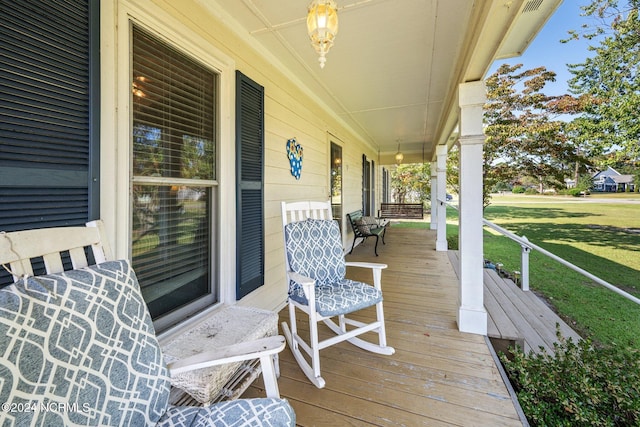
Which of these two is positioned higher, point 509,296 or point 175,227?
point 175,227

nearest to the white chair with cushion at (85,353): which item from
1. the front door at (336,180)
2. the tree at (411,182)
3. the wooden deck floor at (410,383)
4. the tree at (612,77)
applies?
the wooden deck floor at (410,383)

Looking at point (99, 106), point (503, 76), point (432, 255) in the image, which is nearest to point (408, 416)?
point (99, 106)

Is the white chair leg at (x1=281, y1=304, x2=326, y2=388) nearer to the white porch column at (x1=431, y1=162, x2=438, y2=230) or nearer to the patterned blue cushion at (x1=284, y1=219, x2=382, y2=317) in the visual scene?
the patterned blue cushion at (x1=284, y1=219, x2=382, y2=317)

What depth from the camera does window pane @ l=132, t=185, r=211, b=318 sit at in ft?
4.91

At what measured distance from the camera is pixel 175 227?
1.69m

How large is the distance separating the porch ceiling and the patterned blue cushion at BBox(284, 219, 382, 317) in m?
1.59

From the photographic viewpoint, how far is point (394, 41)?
230 centimetres

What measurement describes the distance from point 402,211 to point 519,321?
Answer: 7757 mm

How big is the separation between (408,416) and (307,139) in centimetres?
306

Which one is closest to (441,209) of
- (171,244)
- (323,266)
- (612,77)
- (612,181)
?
(612,77)

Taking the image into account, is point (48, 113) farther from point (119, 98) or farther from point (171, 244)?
point (171, 244)

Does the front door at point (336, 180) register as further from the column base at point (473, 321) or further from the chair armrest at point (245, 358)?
the chair armrest at point (245, 358)

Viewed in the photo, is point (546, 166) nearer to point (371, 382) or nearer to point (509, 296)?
point (509, 296)

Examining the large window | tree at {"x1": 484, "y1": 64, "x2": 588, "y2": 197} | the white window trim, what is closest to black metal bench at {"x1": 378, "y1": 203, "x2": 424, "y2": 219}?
tree at {"x1": 484, "y1": 64, "x2": 588, "y2": 197}
